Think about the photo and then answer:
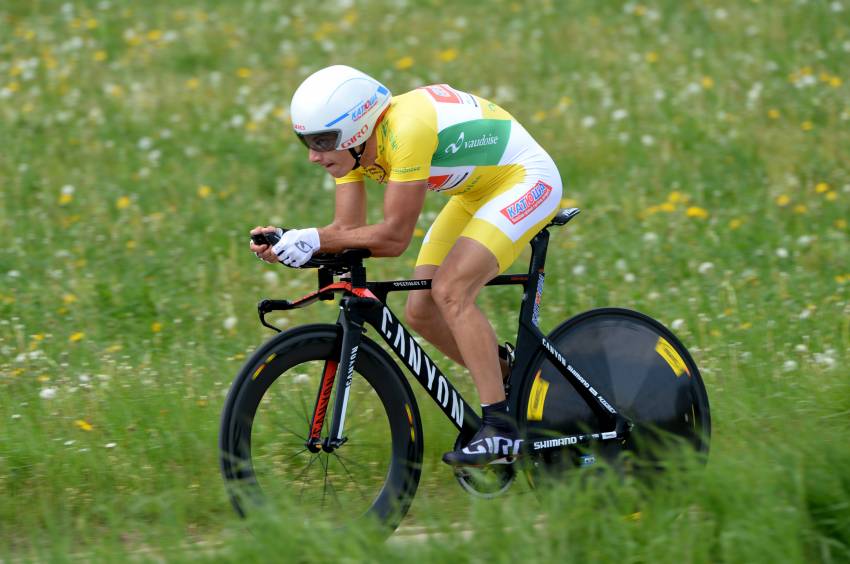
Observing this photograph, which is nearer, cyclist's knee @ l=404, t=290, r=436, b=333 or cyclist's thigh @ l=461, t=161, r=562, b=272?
cyclist's thigh @ l=461, t=161, r=562, b=272

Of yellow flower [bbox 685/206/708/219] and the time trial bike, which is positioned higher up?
yellow flower [bbox 685/206/708/219]

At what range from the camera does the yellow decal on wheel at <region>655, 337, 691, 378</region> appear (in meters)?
4.98

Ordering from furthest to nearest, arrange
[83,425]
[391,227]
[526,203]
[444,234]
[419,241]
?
[419,241] → [83,425] → [444,234] → [526,203] → [391,227]

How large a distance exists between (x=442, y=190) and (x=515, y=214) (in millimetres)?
328

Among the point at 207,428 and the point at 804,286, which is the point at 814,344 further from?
the point at 207,428

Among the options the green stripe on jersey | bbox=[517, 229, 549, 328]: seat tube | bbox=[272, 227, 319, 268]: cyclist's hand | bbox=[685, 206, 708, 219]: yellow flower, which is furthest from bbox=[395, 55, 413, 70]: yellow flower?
bbox=[272, 227, 319, 268]: cyclist's hand

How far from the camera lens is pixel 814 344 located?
6.09 m

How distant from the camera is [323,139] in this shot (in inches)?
169

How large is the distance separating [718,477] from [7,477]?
2942mm

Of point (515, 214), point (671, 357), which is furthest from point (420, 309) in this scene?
point (671, 357)

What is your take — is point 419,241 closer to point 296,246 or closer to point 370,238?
point 370,238

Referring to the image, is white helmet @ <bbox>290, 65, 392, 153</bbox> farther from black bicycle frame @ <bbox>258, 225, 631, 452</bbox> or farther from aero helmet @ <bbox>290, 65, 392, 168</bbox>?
black bicycle frame @ <bbox>258, 225, 631, 452</bbox>

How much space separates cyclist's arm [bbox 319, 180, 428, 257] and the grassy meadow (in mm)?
997

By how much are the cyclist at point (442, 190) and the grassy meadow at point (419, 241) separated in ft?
2.06
